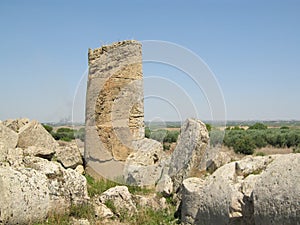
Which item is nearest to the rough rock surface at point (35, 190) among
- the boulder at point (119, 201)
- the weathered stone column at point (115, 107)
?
the boulder at point (119, 201)

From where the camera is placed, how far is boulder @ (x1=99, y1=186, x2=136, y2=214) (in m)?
6.92

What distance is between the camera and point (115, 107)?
10.4 m

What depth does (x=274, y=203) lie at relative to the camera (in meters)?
4.45

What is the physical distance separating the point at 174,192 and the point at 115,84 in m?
3.95

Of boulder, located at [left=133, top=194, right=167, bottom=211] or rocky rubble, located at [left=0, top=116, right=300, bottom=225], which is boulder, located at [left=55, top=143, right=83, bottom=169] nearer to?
rocky rubble, located at [left=0, top=116, right=300, bottom=225]

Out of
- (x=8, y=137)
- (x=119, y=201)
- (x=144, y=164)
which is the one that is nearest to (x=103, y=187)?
(x=144, y=164)

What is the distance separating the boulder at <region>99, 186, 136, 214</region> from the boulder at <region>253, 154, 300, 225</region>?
2922mm

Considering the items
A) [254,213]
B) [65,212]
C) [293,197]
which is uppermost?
[293,197]

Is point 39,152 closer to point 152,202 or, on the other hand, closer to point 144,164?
point 144,164

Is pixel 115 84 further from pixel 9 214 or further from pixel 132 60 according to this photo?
pixel 9 214

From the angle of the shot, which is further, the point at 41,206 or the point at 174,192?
the point at 174,192

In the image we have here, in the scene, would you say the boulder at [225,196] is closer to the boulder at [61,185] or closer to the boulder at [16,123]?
the boulder at [61,185]

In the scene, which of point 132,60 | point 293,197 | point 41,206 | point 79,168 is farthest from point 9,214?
point 132,60

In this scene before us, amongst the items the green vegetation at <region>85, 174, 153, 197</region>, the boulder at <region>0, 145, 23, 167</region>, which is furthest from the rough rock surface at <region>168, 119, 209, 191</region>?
the boulder at <region>0, 145, 23, 167</region>
